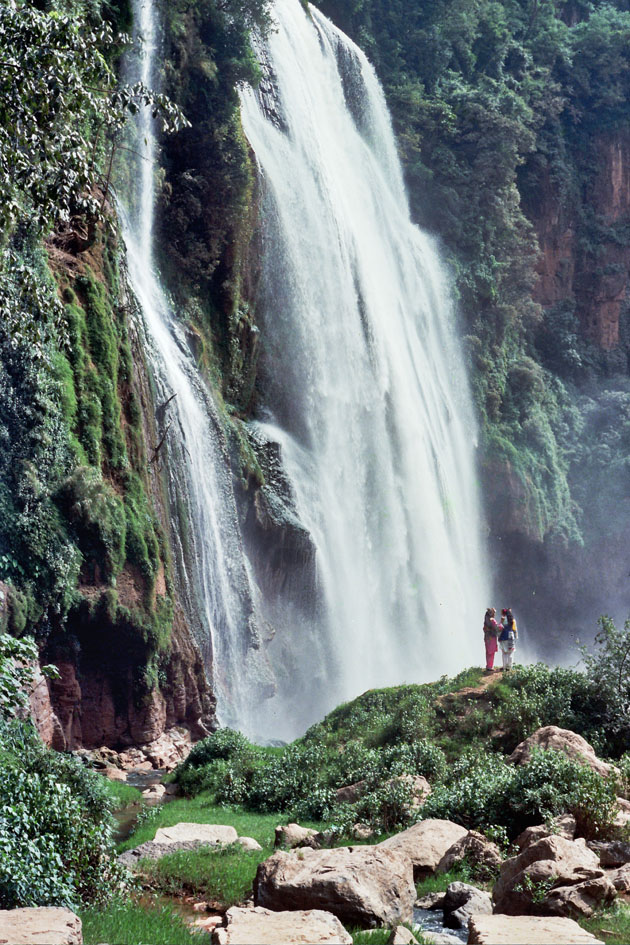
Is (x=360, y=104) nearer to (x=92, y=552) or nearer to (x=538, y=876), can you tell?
(x=92, y=552)

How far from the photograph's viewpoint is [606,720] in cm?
1339

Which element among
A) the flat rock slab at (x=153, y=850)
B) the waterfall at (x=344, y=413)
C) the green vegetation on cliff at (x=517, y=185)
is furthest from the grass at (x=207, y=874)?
the green vegetation on cliff at (x=517, y=185)

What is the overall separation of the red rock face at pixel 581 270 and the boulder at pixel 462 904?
3686cm

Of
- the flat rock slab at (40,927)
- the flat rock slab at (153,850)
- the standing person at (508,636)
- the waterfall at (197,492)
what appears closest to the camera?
the flat rock slab at (40,927)

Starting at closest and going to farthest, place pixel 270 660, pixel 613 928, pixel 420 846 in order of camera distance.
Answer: pixel 613 928 < pixel 420 846 < pixel 270 660

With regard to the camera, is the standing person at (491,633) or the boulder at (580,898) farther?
→ the standing person at (491,633)

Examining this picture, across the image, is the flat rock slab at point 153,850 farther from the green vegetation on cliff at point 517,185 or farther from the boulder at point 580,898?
the green vegetation on cliff at point 517,185

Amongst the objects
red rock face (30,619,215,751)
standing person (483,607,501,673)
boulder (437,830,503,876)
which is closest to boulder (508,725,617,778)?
boulder (437,830,503,876)

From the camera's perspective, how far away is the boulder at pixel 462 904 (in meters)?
7.07

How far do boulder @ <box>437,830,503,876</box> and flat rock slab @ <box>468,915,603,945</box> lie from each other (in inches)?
91.7

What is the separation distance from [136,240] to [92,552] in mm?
9092

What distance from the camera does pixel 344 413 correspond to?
27156mm

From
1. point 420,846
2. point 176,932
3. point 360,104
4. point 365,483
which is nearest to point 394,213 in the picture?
point 360,104

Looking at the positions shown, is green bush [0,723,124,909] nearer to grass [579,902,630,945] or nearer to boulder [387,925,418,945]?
boulder [387,925,418,945]
